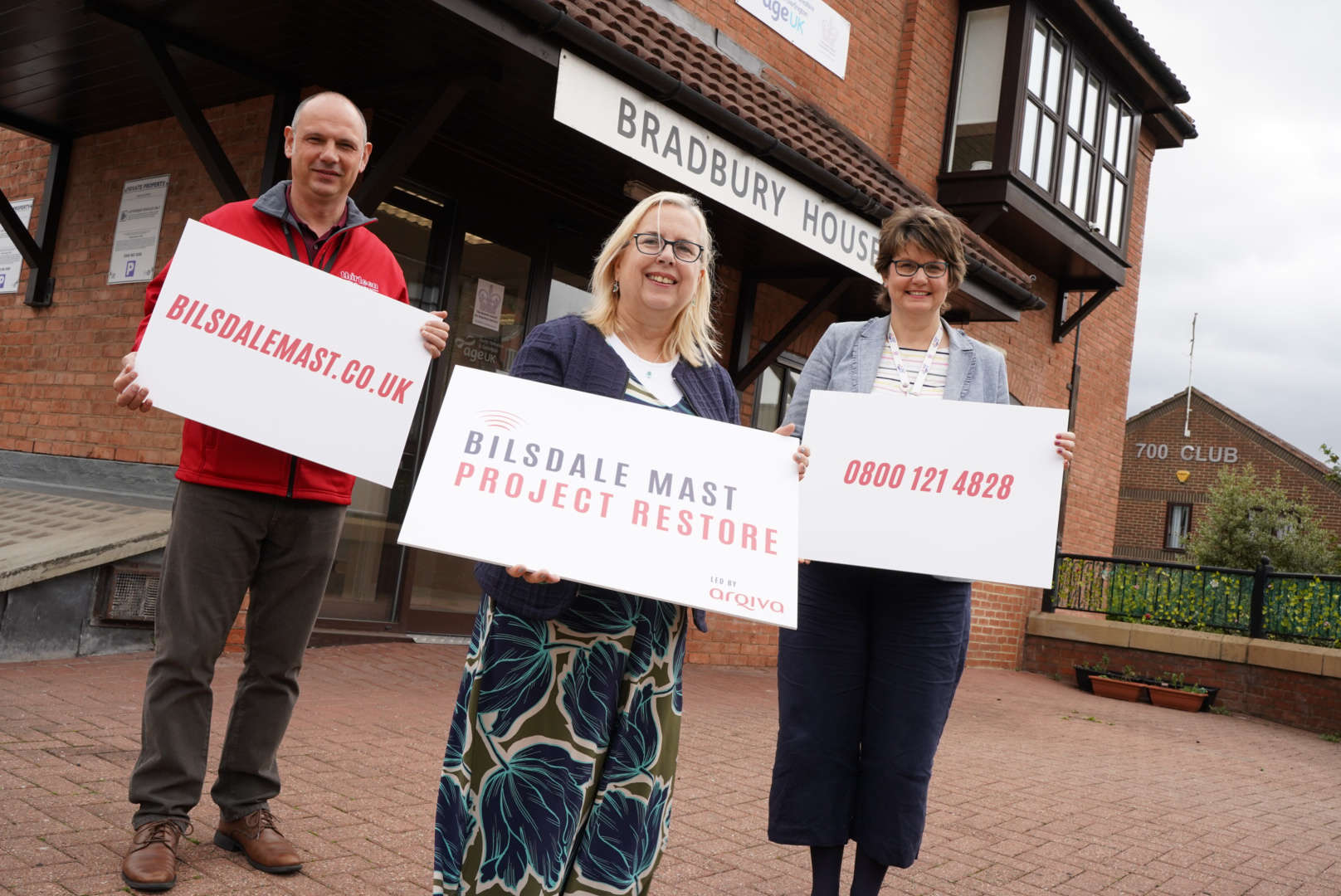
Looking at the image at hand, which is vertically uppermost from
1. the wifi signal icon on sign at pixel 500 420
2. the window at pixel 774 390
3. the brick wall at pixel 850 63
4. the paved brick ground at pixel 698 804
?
the brick wall at pixel 850 63

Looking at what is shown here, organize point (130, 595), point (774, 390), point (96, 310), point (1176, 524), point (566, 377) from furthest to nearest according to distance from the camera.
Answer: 1. point (1176, 524)
2. point (774, 390)
3. point (96, 310)
4. point (130, 595)
5. point (566, 377)

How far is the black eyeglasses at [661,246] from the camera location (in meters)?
2.31

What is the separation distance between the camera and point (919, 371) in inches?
117

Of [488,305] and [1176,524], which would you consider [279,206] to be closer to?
[488,305]

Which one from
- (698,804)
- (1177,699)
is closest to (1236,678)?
(1177,699)

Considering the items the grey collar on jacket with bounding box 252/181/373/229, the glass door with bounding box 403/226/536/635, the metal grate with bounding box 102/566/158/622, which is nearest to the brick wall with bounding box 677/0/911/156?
the glass door with bounding box 403/226/536/635

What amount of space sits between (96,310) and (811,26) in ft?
22.0

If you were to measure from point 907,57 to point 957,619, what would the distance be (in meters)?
9.74

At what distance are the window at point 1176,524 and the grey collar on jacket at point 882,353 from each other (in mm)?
37903

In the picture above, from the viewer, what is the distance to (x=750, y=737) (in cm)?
581

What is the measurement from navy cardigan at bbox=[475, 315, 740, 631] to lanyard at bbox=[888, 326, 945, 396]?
76cm

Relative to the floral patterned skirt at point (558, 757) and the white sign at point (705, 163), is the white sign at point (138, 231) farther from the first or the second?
the floral patterned skirt at point (558, 757)

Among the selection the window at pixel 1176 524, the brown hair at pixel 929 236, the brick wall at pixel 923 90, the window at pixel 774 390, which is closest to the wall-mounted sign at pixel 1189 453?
the window at pixel 1176 524

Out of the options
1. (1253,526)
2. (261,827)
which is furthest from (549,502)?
(1253,526)
